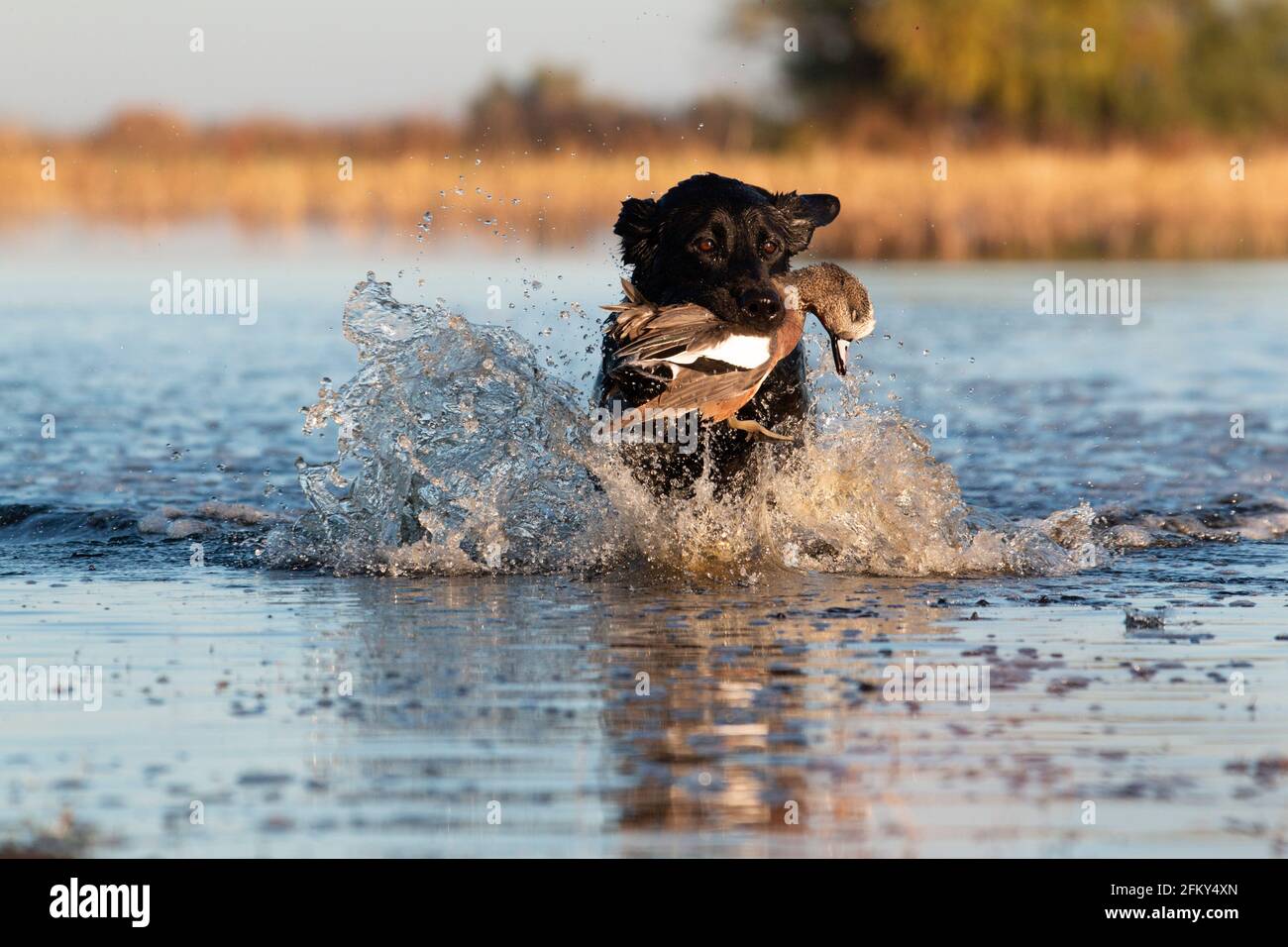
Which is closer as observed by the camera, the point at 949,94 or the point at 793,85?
the point at 949,94

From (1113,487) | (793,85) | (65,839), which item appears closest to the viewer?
(65,839)

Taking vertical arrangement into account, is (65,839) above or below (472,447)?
below

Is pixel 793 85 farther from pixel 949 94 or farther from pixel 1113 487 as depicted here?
pixel 1113 487

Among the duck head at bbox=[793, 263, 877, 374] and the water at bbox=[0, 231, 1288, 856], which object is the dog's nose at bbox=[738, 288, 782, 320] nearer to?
the duck head at bbox=[793, 263, 877, 374]

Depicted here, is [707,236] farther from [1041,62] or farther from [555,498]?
[1041,62]

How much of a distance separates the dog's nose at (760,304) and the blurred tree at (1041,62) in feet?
143

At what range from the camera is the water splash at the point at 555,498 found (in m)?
7.54

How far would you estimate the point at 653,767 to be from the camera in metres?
4.49

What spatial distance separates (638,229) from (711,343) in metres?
1.29

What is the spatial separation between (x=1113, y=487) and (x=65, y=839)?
289 inches

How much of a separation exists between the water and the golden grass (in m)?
11.8
